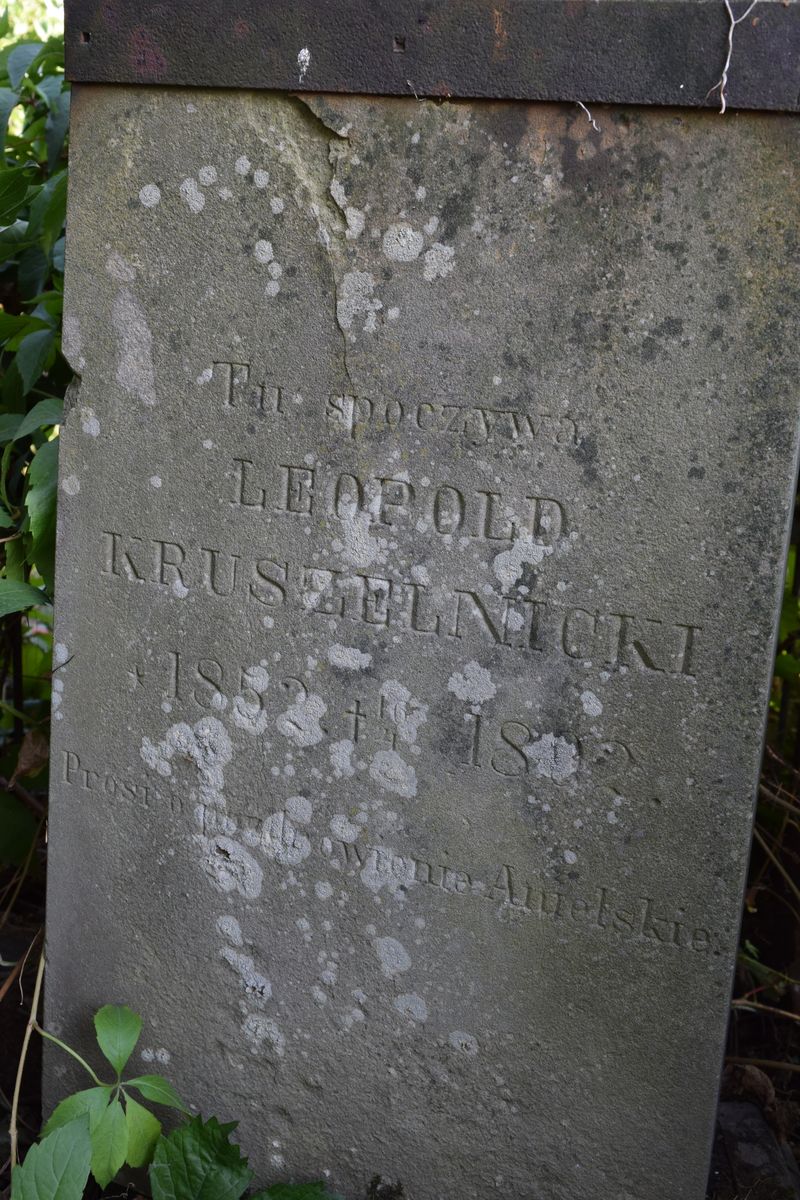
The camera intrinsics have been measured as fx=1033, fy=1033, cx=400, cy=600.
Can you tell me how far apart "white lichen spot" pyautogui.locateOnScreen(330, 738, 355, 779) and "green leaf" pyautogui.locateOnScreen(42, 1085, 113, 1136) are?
734mm

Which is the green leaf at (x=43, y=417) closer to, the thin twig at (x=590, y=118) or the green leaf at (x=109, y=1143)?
the thin twig at (x=590, y=118)

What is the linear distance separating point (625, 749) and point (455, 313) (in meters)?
0.79

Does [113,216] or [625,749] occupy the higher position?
[113,216]

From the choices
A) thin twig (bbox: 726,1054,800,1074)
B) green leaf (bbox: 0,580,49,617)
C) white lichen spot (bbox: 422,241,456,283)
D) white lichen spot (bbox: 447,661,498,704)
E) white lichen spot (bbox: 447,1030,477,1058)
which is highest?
white lichen spot (bbox: 422,241,456,283)

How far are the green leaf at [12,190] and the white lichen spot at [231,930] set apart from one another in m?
1.55

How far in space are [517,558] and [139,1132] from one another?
1.29m

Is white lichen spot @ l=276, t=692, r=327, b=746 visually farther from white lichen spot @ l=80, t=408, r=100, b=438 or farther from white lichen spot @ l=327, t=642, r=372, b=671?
white lichen spot @ l=80, t=408, r=100, b=438

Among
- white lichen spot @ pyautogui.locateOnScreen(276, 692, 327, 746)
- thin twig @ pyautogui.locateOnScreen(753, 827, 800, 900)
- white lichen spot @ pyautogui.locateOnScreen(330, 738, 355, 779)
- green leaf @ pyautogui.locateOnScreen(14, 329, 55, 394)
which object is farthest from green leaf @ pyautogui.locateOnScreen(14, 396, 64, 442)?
thin twig @ pyautogui.locateOnScreen(753, 827, 800, 900)

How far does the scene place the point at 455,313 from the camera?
1.71 meters

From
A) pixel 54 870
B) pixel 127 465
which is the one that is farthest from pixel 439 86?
pixel 54 870

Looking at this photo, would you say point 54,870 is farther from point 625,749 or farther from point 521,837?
point 625,749

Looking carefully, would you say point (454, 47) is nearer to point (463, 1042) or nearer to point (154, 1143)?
point (463, 1042)

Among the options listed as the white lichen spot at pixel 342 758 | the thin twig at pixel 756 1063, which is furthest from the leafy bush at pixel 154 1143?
the thin twig at pixel 756 1063

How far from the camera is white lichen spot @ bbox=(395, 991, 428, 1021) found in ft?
6.48
